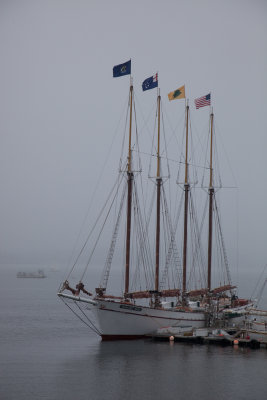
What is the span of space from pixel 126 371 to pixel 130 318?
13.3 metres

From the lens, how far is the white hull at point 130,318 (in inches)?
2424

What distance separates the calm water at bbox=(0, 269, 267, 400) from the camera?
1705 inches

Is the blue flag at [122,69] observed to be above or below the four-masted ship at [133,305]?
above

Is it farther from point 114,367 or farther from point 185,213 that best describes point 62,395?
point 185,213

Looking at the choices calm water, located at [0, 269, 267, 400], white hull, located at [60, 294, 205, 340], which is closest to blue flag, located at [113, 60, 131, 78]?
white hull, located at [60, 294, 205, 340]

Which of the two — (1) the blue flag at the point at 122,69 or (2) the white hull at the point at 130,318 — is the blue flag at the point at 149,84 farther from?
(2) the white hull at the point at 130,318

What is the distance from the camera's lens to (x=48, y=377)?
157 ft

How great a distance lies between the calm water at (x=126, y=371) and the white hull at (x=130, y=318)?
5.29 feet

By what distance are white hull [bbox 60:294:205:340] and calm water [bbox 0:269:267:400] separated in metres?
1.61

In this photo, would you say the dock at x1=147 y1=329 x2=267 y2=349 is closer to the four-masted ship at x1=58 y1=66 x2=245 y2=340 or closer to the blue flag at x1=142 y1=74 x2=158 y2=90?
the four-masted ship at x1=58 y1=66 x2=245 y2=340

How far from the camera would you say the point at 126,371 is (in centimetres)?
5006

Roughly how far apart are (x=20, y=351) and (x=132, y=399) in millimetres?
23931

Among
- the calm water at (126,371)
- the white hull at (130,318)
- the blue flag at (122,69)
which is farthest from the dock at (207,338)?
the blue flag at (122,69)

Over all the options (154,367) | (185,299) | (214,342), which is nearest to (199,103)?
(185,299)
